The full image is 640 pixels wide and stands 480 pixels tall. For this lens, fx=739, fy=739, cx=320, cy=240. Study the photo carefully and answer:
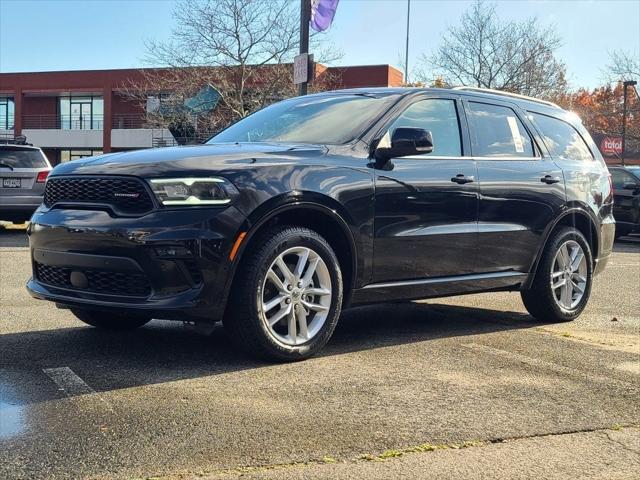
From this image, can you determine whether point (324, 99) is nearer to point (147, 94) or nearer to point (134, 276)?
point (134, 276)

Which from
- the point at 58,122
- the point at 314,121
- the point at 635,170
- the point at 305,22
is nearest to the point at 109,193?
the point at 314,121

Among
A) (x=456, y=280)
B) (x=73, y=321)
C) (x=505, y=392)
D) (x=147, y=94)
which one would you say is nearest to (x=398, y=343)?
(x=456, y=280)

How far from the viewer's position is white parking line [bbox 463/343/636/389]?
14.1ft

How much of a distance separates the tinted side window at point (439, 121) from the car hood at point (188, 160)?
0.96 m

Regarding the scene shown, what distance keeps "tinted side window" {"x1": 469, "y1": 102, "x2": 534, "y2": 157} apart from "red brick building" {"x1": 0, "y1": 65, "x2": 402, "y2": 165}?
118ft

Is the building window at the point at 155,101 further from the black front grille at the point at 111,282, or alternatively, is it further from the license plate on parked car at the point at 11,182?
the black front grille at the point at 111,282

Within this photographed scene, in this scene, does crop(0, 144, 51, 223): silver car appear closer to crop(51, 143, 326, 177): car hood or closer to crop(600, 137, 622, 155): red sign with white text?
crop(51, 143, 326, 177): car hood

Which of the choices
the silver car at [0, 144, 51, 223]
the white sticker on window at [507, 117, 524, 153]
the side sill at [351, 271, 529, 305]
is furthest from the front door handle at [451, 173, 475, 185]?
the silver car at [0, 144, 51, 223]

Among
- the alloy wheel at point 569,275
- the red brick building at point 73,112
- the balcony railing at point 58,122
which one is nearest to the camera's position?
the alloy wheel at point 569,275

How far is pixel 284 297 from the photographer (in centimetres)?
438

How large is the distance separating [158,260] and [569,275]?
12.4 ft

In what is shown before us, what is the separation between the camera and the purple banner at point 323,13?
1285 centimetres

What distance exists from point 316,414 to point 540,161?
3522mm

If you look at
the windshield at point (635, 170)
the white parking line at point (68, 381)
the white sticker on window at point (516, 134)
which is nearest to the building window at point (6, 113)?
the windshield at point (635, 170)
